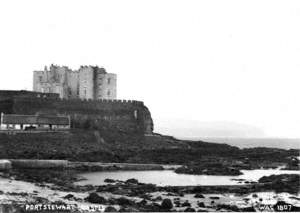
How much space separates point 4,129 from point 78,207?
3366 centimetres

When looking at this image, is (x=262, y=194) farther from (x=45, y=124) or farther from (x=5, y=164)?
(x=45, y=124)

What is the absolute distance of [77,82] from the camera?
71.2 metres

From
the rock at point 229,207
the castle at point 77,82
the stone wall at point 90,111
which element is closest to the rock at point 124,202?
the rock at point 229,207

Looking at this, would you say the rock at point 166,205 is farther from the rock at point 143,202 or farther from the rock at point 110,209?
the rock at point 110,209

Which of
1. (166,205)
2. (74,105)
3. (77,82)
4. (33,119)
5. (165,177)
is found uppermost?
(77,82)

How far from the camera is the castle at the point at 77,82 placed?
231 feet

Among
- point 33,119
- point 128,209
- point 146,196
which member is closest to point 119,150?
point 33,119

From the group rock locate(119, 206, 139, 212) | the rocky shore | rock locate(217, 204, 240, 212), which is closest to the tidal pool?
the rocky shore

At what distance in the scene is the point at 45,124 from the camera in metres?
57.9

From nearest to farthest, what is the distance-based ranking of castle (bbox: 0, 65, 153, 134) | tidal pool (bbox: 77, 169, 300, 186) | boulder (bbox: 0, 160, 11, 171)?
tidal pool (bbox: 77, 169, 300, 186), boulder (bbox: 0, 160, 11, 171), castle (bbox: 0, 65, 153, 134)

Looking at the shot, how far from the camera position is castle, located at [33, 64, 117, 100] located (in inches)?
2776

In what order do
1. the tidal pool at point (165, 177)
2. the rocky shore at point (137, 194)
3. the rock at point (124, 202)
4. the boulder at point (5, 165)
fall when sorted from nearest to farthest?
1. the rocky shore at point (137, 194)
2. the rock at point (124, 202)
3. the tidal pool at point (165, 177)
4. the boulder at point (5, 165)

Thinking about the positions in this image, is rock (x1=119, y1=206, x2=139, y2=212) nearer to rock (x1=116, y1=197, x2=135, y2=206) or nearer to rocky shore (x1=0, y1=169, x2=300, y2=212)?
rocky shore (x1=0, y1=169, x2=300, y2=212)

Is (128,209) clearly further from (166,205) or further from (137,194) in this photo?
(137,194)
